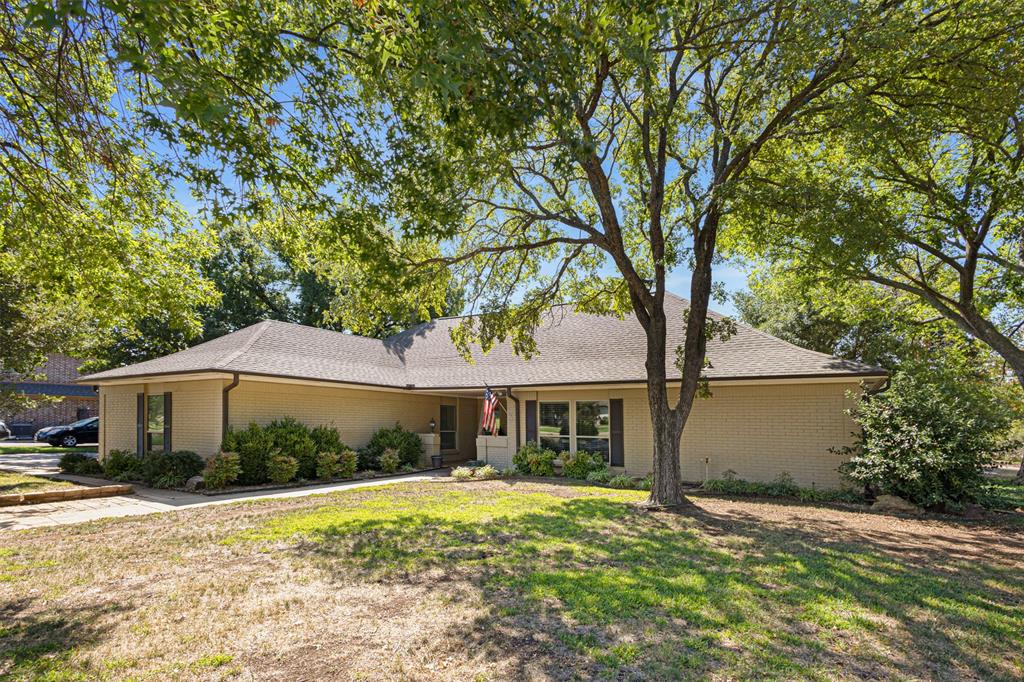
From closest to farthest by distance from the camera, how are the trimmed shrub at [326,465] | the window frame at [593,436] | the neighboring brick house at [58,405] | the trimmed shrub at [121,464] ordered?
1. the trimmed shrub at [121,464]
2. the trimmed shrub at [326,465]
3. the window frame at [593,436]
4. the neighboring brick house at [58,405]

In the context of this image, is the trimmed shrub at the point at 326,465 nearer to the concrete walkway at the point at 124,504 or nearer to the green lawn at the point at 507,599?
the concrete walkway at the point at 124,504

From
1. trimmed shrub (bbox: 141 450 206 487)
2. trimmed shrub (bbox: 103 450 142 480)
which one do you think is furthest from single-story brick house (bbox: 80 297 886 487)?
trimmed shrub (bbox: 103 450 142 480)

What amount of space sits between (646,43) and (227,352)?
13.7 meters

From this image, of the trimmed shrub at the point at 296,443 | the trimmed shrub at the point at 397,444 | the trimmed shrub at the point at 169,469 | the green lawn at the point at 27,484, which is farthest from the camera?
the trimmed shrub at the point at 397,444

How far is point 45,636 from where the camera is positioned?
14.0 feet

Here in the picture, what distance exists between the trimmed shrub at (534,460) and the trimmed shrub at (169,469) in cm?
834

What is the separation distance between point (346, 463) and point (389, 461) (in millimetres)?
1465

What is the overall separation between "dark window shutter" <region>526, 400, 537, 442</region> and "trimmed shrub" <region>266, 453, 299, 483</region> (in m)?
6.77

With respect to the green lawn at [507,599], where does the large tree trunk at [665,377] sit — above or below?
above

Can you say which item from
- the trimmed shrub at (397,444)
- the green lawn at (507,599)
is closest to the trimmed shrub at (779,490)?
the green lawn at (507,599)

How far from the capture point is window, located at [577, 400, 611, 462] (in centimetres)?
1545

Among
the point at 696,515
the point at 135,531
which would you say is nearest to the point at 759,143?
the point at 696,515

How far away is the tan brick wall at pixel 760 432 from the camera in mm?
12680

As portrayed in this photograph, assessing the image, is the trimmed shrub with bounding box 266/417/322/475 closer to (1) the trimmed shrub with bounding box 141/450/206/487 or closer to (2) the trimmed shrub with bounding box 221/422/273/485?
(2) the trimmed shrub with bounding box 221/422/273/485
